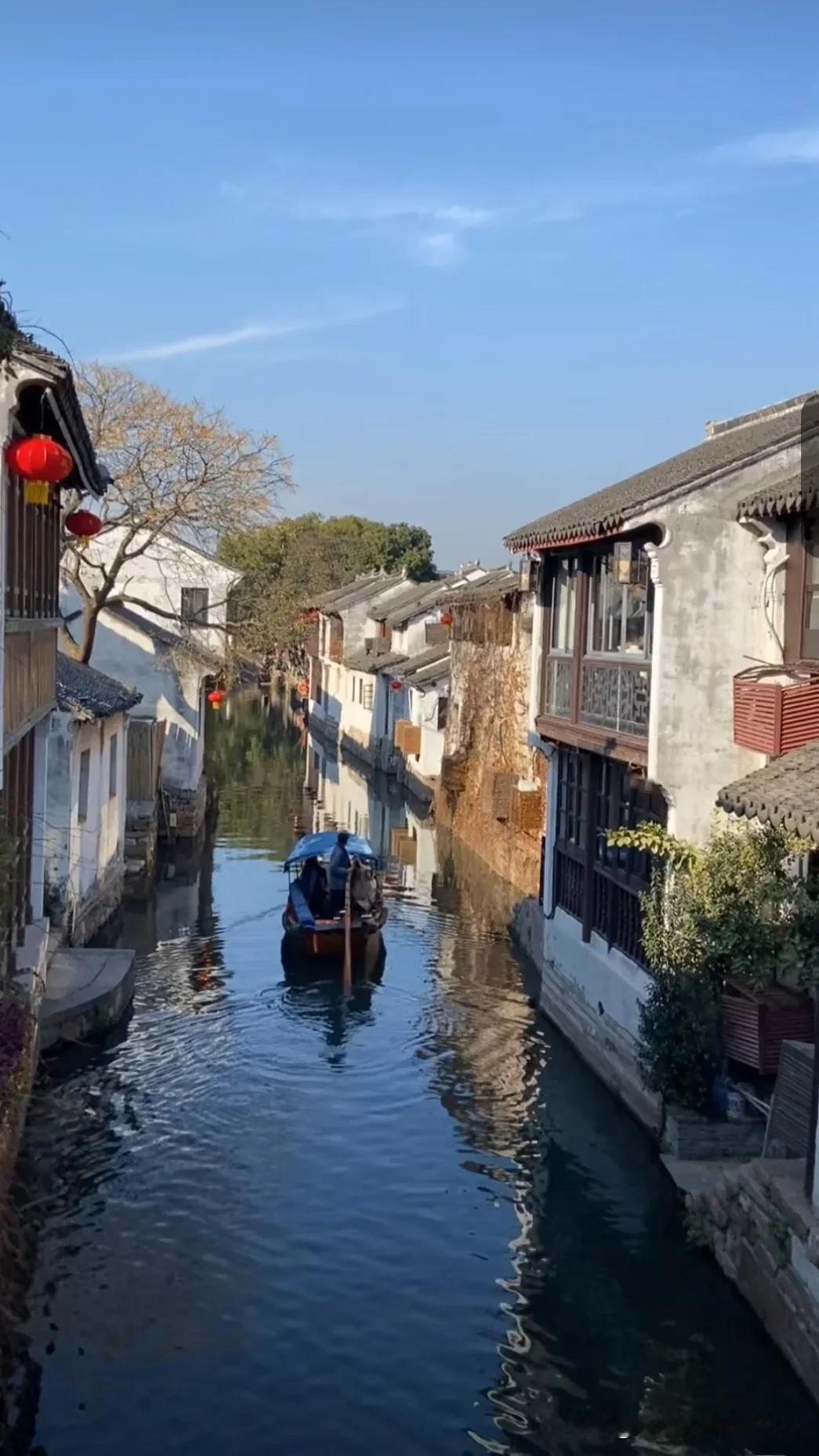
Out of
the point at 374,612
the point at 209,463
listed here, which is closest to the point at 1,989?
the point at 209,463

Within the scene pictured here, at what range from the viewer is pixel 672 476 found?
14508mm

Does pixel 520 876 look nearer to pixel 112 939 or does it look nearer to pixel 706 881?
pixel 112 939

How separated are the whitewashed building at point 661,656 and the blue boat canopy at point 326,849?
21.6 ft

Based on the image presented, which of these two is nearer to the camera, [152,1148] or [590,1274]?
[590,1274]

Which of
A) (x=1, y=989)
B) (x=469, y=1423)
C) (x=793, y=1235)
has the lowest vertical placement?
(x=469, y=1423)

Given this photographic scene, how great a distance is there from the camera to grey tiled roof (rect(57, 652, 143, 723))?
66.6 feet

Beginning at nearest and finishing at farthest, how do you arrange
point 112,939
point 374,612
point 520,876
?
point 112,939, point 520,876, point 374,612

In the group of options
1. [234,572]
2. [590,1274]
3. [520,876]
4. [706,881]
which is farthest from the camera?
[234,572]

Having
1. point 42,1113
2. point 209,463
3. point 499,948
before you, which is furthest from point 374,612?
point 42,1113

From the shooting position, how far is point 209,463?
29891 mm

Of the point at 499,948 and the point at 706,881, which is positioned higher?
the point at 706,881

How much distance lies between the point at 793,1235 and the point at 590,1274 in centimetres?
261

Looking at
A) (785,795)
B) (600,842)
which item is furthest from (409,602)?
(785,795)

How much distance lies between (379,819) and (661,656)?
1049 inches
